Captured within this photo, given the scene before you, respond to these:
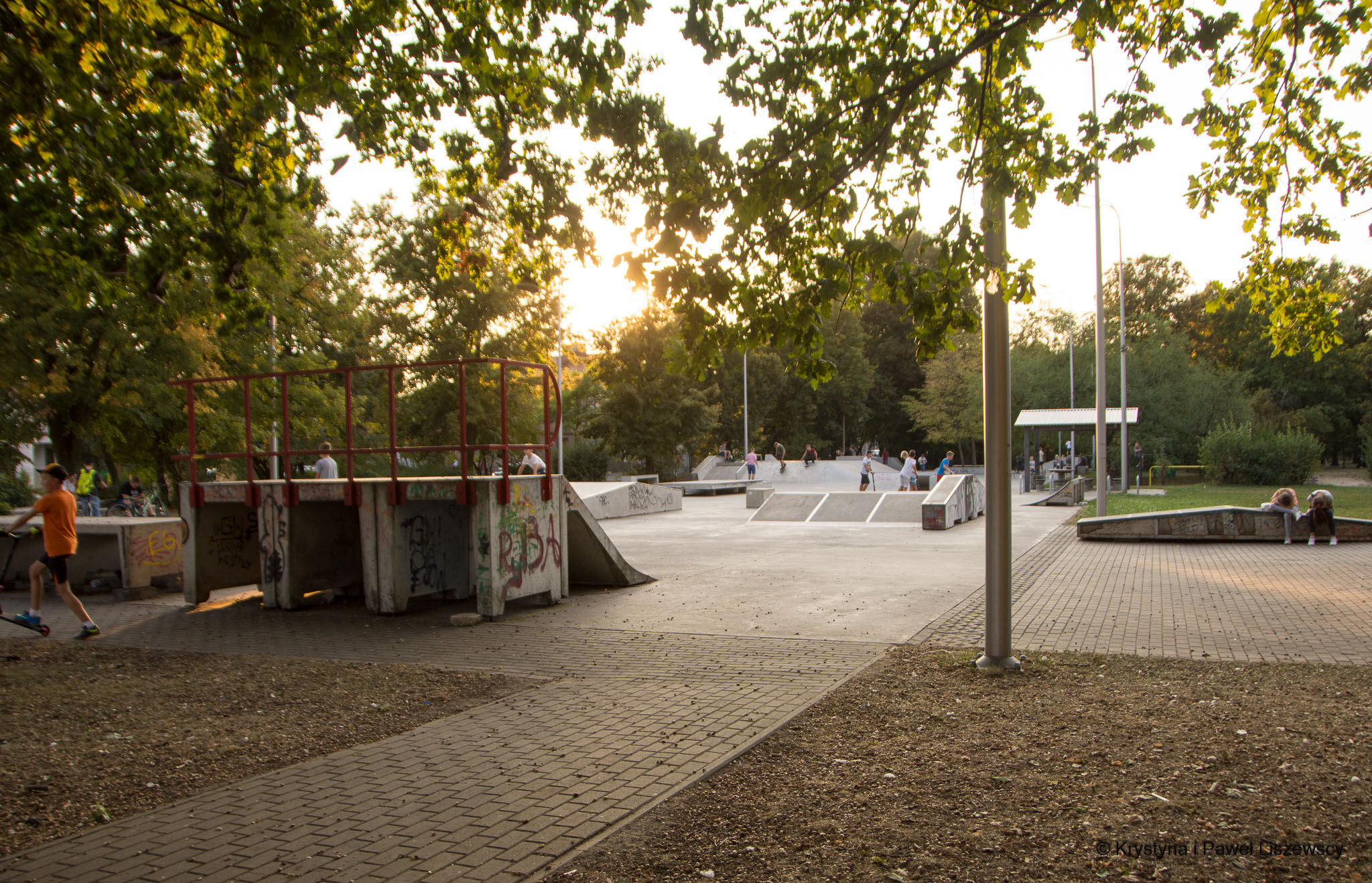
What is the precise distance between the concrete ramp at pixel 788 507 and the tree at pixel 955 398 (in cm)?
3561

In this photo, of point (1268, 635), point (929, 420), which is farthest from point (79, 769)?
point (929, 420)

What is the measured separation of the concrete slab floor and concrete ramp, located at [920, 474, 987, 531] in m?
0.39

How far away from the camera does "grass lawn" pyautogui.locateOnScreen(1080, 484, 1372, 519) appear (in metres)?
24.9

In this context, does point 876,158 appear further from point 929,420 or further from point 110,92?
point 929,420

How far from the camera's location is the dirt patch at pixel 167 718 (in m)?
4.71

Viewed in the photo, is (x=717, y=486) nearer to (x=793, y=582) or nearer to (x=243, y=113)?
(x=793, y=582)

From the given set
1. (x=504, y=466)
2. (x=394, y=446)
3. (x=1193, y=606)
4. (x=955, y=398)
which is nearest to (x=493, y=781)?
(x=504, y=466)

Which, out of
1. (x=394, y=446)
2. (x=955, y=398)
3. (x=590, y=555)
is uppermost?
(x=955, y=398)

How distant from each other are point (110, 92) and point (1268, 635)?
10.8 m

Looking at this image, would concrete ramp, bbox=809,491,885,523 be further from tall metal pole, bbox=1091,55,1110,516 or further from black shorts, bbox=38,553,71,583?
black shorts, bbox=38,553,71,583

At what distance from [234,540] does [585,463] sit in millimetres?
38807

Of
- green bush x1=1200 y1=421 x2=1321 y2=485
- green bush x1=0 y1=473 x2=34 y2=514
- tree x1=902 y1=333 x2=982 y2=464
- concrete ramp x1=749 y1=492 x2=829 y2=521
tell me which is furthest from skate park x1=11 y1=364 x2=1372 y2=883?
tree x1=902 y1=333 x2=982 y2=464

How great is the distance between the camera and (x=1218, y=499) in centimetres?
2912

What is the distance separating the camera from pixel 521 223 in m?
8.45
